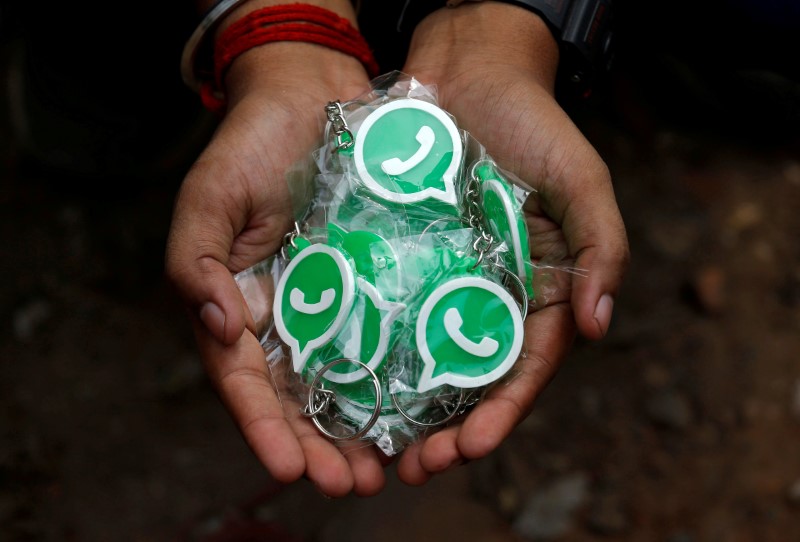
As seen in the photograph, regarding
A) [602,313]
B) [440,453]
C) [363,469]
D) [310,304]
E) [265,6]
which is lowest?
[363,469]

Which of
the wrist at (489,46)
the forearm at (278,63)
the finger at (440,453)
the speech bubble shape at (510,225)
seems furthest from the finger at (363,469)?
the wrist at (489,46)

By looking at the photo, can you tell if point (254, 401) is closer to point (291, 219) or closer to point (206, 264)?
point (206, 264)

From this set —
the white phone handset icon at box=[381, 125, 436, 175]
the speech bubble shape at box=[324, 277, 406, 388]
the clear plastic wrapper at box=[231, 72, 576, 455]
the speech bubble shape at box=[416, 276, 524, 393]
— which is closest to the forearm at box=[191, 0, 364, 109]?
the clear plastic wrapper at box=[231, 72, 576, 455]

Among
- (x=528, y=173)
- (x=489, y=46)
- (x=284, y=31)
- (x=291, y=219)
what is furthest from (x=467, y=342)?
(x=284, y=31)

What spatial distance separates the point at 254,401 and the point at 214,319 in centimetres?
23

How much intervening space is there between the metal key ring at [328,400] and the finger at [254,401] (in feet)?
0.26

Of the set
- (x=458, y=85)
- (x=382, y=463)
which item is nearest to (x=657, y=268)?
(x=458, y=85)

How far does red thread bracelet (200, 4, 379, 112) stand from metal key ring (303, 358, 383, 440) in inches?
41.6

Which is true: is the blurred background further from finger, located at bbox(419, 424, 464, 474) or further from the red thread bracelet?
finger, located at bbox(419, 424, 464, 474)

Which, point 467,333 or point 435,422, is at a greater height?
point 467,333

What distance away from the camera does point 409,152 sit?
207 cm

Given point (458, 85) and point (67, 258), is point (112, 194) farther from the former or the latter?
point (458, 85)

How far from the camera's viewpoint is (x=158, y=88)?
306 centimetres

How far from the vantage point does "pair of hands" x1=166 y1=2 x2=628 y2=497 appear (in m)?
1.82
